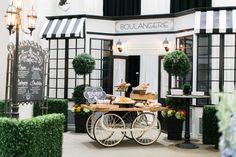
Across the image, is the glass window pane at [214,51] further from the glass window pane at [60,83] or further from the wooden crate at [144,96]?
the glass window pane at [60,83]

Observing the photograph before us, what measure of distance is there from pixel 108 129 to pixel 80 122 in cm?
229

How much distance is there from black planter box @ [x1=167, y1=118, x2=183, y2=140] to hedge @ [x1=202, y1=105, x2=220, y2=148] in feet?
2.84

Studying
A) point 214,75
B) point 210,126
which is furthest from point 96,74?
point 210,126

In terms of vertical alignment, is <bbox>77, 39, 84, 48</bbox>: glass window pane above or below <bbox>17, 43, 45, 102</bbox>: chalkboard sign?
above

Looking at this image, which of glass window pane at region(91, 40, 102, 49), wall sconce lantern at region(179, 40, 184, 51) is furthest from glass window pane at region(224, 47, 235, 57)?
glass window pane at region(91, 40, 102, 49)

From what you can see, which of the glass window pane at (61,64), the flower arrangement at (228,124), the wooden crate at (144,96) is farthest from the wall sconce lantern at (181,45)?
the flower arrangement at (228,124)

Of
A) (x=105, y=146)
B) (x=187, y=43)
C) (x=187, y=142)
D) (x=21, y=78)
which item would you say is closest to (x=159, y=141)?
(x=187, y=142)

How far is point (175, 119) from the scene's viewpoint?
9070 millimetres

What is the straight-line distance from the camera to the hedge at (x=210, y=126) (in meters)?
8.15

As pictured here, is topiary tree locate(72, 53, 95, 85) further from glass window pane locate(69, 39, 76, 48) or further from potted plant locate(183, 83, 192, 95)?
potted plant locate(183, 83, 192, 95)

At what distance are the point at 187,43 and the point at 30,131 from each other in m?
6.44

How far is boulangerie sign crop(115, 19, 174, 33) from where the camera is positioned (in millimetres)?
11000

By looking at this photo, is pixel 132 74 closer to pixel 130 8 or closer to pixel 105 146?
pixel 130 8

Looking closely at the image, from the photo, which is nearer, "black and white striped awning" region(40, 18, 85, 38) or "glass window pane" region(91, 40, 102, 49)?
"black and white striped awning" region(40, 18, 85, 38)
